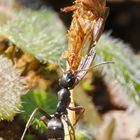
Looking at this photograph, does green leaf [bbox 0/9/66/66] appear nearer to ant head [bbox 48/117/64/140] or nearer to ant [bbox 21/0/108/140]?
ant [bbox 21/0/108/140]

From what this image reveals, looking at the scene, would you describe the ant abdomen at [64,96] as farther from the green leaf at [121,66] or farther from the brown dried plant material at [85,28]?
the green leaf at [121,66]

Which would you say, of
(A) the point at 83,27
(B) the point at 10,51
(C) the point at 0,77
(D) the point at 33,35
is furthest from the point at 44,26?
(C) the point at 0,77

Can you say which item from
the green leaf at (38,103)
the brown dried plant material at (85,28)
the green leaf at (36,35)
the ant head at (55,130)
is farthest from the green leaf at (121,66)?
the ant head at (55,130)

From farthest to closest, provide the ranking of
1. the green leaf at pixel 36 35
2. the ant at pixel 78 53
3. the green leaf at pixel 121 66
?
the green leaf at pixel 121 66 → the green leaf at pixel 36 35 → the ant at pixel 78 53

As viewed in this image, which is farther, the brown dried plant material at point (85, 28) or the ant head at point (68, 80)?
the brown dried plant material at point (85, 28)

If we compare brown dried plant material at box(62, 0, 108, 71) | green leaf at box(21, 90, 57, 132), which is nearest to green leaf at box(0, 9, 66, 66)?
green leaf at box(21, 90, 57, 132)

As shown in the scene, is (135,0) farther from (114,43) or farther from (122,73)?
(122,73)
